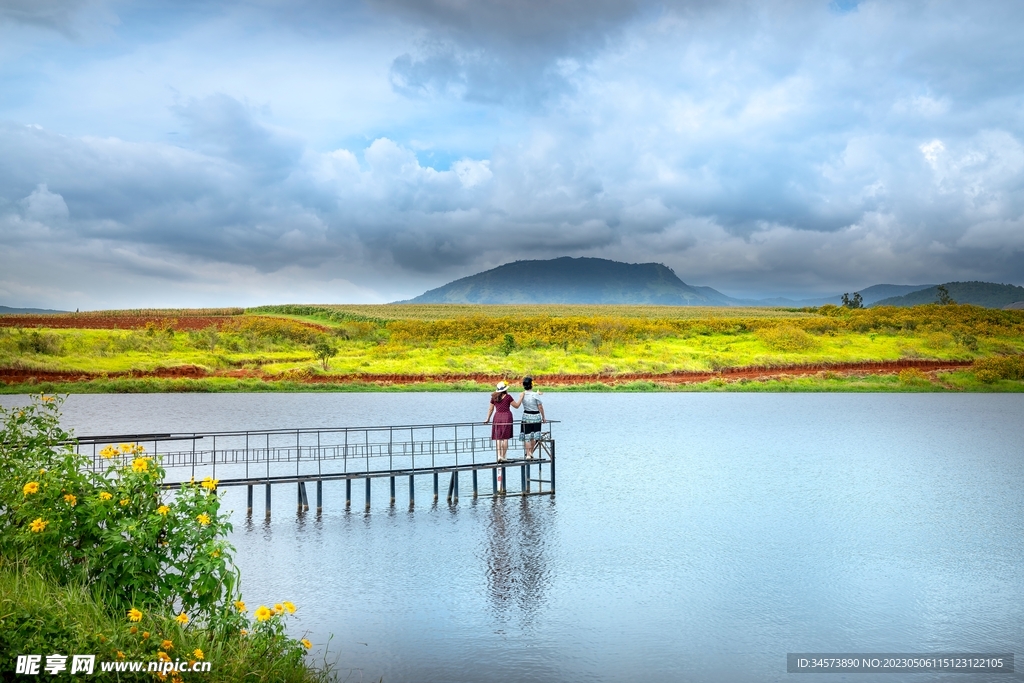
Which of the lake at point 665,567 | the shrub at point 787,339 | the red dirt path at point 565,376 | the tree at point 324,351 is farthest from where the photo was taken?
the shrub at point 787,339

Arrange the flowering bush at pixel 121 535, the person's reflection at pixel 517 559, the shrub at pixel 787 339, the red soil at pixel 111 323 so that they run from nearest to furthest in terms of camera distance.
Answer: the flowering bush at pixel 121 535 < the person's reflection at pixel 517 559 < the red soil at pixel 111 323 < the shrub at pixel 787 339

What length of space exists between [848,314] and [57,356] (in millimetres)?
72775

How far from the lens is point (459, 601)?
11266mm

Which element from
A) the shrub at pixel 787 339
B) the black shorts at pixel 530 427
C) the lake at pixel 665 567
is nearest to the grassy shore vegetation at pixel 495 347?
the shrub at pixel 787 339

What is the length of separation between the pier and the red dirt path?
91.9ft

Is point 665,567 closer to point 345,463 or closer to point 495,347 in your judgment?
point 345,463

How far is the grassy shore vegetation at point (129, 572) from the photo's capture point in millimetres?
6691

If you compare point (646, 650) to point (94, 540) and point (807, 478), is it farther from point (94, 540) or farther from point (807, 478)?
point (807, 478)

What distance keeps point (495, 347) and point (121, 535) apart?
58026 millimetres

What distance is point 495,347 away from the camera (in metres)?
65.5

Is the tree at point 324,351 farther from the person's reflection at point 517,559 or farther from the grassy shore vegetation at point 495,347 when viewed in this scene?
the person's reflection at point 517,559

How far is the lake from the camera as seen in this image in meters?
9.59

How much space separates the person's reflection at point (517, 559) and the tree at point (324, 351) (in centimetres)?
4423

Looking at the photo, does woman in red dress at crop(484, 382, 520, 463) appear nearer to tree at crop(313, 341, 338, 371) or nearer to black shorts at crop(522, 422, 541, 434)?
black shorts at crop(522, 422, 541, 434)
